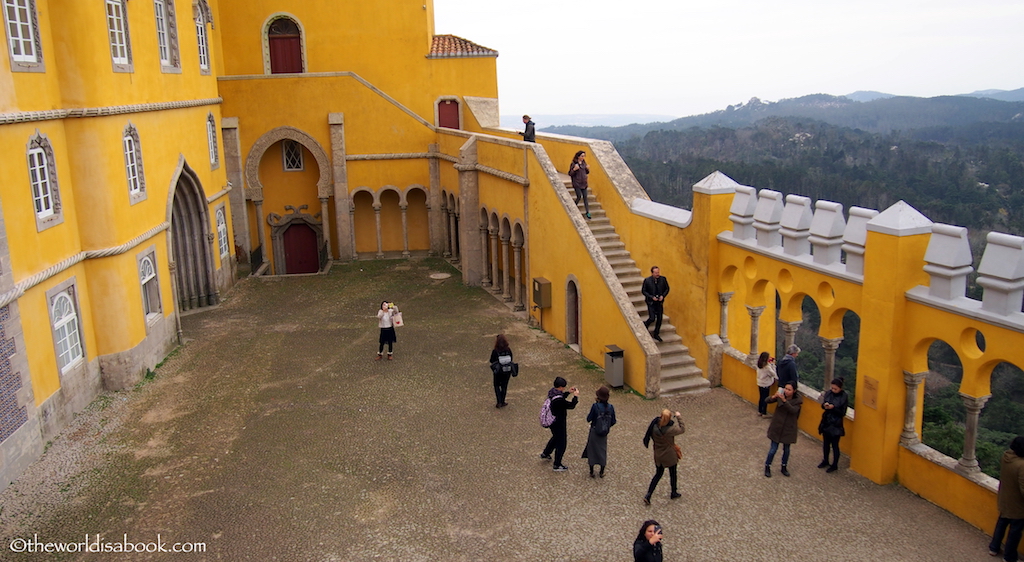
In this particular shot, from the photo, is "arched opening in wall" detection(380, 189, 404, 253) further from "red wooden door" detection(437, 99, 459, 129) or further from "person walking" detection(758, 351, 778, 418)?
"person walking" detection(758, 351, 778, 418)

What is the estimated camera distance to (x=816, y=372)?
119 feet

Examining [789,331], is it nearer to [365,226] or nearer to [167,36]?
[167,36]

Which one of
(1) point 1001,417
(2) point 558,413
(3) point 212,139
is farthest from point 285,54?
(1) point 1001,417

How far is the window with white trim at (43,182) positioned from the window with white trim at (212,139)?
30.4 ft

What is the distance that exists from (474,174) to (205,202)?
24.2ft

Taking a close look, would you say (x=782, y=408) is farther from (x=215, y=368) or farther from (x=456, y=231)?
(x=456, y=231)

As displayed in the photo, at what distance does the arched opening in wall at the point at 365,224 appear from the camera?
27.9 metres

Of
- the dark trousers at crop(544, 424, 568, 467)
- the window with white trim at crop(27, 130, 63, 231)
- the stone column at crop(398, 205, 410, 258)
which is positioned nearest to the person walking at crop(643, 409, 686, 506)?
the dark trousers at crop(544, 424, 568, 467)

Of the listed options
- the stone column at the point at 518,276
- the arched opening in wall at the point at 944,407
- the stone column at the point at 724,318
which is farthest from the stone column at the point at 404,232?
the arched opening in wall at the point at 944,407

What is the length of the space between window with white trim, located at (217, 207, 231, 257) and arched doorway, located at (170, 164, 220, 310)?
1479 millimetres

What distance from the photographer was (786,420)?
10.8m

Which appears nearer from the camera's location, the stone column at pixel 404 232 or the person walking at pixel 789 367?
the person walking at pixel 789 367

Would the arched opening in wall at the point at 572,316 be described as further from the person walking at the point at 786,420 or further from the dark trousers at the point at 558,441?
the person walking at the point at 786,420

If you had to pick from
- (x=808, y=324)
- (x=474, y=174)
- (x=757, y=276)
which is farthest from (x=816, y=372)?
(x=757, y=276)
